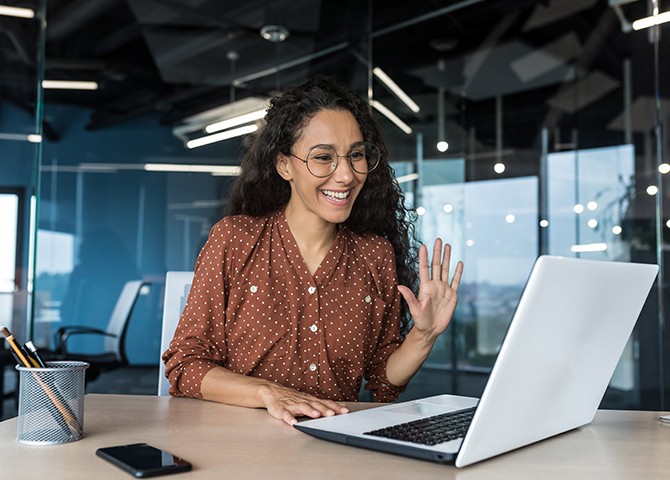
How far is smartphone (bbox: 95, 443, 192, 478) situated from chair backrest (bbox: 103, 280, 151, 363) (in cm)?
359

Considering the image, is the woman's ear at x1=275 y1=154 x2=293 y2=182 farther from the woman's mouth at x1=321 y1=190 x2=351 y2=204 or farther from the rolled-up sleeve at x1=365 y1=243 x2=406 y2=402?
the rolled-up sleeve at x1=365 y1=243 x2=406 y2=402

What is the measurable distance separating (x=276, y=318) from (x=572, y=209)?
317 cm

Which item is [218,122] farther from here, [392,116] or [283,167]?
[283,167]

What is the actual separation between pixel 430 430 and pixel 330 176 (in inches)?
34.8

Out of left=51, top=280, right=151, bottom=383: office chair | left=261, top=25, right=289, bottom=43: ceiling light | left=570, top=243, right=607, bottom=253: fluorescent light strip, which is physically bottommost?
left=51, top=280, right=151, bottom=383: office chair

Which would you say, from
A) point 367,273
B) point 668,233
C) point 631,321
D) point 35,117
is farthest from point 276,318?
point 668,233

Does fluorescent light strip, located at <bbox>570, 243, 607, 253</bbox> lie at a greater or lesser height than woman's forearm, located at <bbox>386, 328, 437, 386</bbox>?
greater

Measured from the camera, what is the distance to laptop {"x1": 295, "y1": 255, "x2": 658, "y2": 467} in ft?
3.01

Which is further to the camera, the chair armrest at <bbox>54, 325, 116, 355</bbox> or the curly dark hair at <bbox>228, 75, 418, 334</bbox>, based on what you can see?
the chair armrest at <bbox>54, 325, 116, 355</bbox>

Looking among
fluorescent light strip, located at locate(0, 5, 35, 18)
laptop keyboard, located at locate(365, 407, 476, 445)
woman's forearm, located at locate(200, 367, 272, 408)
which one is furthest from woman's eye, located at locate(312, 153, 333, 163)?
fluorescent light strip, located at locate(0, 5, 35, 18)

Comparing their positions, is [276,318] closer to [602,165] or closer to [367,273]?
[367,273]

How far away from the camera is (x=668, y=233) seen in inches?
160

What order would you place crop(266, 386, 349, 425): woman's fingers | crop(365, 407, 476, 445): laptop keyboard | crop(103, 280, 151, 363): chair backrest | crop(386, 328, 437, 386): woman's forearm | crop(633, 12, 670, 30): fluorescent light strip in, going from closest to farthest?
1. crop(365, 407, 476, 445): laptop keyboard
2. crop(266, 386, 349, 425): woman's fingers
3. crop(386, 328, 437, 386): woman's forearm
4. crop(633, 12, 670, 30): fluorescent light strip
5. crop(103, 280, 151, 363): chair backrest

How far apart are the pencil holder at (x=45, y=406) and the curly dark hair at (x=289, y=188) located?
1.00 meters
